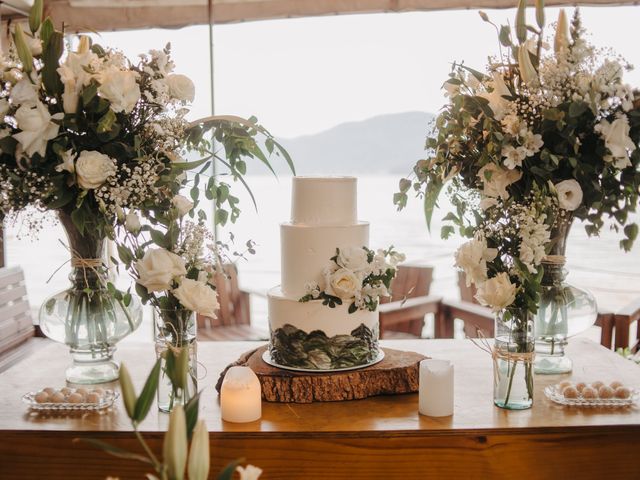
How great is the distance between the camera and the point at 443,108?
1.59 m

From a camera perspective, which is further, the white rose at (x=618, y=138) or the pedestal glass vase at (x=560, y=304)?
the pedestal glass vase at (x=560, y=304)

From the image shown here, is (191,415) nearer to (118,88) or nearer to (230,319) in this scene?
(118,88)

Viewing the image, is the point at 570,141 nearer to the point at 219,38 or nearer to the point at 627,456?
the point at 627,456

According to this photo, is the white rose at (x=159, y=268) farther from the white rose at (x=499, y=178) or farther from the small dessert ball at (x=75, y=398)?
the white rose at (x=499, y=178)

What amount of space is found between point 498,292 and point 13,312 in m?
1.99

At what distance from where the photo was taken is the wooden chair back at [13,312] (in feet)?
8.07

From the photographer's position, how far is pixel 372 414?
1.38 meters

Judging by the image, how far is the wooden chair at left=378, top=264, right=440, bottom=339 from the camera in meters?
2.99

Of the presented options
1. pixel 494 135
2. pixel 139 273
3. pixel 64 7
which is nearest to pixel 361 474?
pixel 139 273

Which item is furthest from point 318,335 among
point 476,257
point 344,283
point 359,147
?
point 359,147

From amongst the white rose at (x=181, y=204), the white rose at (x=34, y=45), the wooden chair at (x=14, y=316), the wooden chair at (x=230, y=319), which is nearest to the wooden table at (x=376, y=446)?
the white rose at (x=181, y=204)

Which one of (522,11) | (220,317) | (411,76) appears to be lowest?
(220,317)

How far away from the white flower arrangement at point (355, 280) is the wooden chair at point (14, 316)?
1.38 metres

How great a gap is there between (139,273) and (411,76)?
11.7 m
